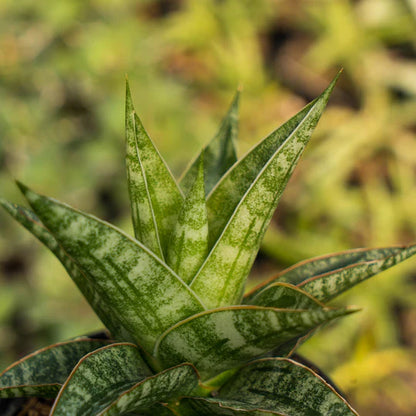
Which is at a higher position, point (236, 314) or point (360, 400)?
point (236, 314)

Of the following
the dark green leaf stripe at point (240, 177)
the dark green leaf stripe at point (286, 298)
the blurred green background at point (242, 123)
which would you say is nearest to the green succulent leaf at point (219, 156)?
the dark green leaf stripe at point (240, 177)

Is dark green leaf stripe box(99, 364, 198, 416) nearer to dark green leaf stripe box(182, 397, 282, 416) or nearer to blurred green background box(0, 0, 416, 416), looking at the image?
dark green leaf stripe box(182, 397, 282, 416)

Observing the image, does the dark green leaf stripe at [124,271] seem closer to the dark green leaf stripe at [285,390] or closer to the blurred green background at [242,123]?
the dark green leaf stripe at [285,390]

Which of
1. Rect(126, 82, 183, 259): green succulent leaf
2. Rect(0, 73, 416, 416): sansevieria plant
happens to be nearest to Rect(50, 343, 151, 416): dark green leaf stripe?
Rect(0, 73, 416, 416): sansevieria plant

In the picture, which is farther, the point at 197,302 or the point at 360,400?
the point at 360,400

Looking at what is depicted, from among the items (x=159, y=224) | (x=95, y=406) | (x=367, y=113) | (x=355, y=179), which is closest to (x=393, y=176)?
(x=355, y=179)

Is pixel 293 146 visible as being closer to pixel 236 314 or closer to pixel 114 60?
pixel 236 314

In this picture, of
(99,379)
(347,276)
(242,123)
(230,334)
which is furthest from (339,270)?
(242,123)
